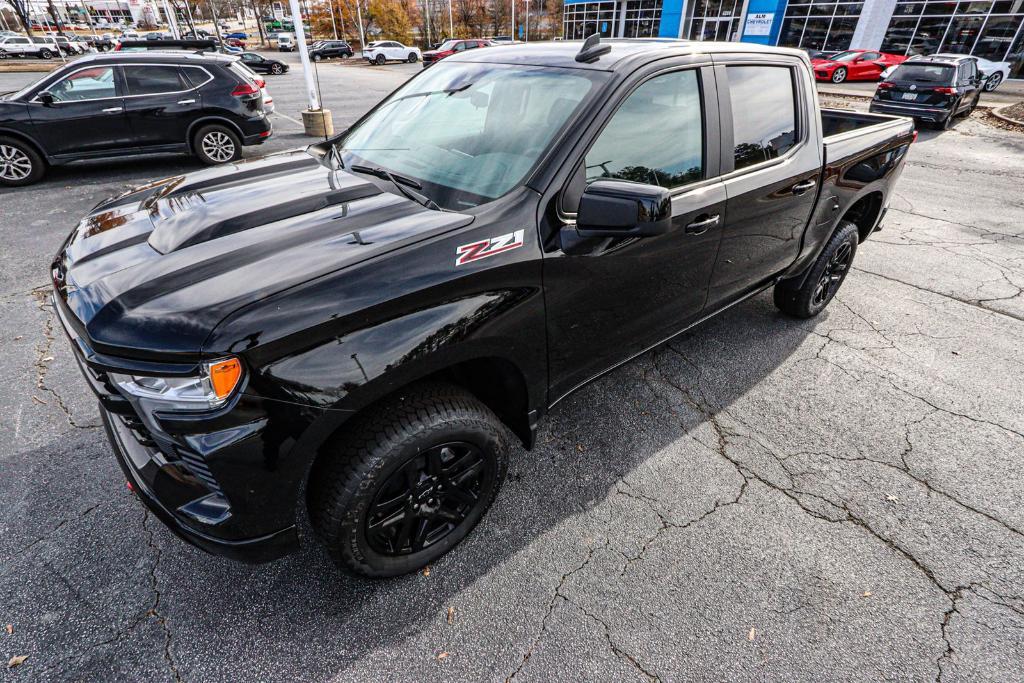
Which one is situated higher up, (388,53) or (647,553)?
(647,553)

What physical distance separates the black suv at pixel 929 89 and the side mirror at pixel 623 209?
14108mm

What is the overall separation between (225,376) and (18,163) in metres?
8.48

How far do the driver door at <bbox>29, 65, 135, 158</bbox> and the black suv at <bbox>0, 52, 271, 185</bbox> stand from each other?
11 mm

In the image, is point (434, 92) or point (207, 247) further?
point (434, 92)

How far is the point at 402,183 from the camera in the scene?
229cm

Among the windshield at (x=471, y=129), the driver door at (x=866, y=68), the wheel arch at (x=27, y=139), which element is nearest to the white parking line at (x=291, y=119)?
the wheel arch at (x=27, y=139)

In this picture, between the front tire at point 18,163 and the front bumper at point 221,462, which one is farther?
the front tire at point 18,163

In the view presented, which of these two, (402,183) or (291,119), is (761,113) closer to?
(402,183)

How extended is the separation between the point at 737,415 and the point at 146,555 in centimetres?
309

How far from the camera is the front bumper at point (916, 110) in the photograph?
12.1m

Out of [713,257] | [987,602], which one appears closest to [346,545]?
[713,257]

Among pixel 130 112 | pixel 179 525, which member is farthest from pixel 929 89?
pixel 179 525

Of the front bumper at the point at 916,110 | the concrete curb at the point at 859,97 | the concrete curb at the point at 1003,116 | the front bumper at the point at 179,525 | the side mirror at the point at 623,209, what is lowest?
the concrete curb at the point at 859,97

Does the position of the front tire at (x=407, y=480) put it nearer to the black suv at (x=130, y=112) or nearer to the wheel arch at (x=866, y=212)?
the wheel arch at (x=866, y=212)
